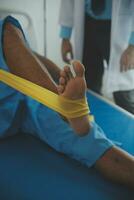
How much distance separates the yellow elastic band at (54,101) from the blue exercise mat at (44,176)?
193 mm

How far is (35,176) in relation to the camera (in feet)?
3.30

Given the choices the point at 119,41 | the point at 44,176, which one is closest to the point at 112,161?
the point at 44,176

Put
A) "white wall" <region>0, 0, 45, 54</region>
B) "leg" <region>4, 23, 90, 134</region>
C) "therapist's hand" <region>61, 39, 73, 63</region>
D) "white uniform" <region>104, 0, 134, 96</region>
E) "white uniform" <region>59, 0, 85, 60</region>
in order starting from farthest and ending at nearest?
"white wall" <region>0, 0, 45, 54</region>, "therapist's hand" <region>61, 39, 73, 63</region>, "white uniform" <region>59, 0, 85, 60</region>, "white uniform" <region>104, 0, 134, 96</region>, "leg" <region>4, 23, 90, 134</region>

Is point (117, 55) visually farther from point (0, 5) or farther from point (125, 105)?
point (0, 5)

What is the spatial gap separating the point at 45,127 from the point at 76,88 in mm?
258

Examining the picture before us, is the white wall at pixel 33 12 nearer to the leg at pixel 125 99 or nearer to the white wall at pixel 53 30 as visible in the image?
the white wall at pixel 53 30

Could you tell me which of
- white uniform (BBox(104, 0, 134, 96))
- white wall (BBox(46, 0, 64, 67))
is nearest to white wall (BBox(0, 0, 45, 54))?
white wall (BBox(46, 0, 64, 67))

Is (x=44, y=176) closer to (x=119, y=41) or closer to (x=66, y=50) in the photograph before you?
(x=119, y=41)

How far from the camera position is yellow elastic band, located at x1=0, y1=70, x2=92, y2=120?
960 mm

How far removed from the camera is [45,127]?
114 cm

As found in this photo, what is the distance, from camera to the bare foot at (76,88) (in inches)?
37.4

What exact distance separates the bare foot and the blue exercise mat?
0.14m

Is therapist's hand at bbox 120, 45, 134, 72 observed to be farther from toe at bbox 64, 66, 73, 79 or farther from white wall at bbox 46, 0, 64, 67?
white wall at bbox 46, 0, 64, 67

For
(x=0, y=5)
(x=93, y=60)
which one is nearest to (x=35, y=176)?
(x=93, y=60)
